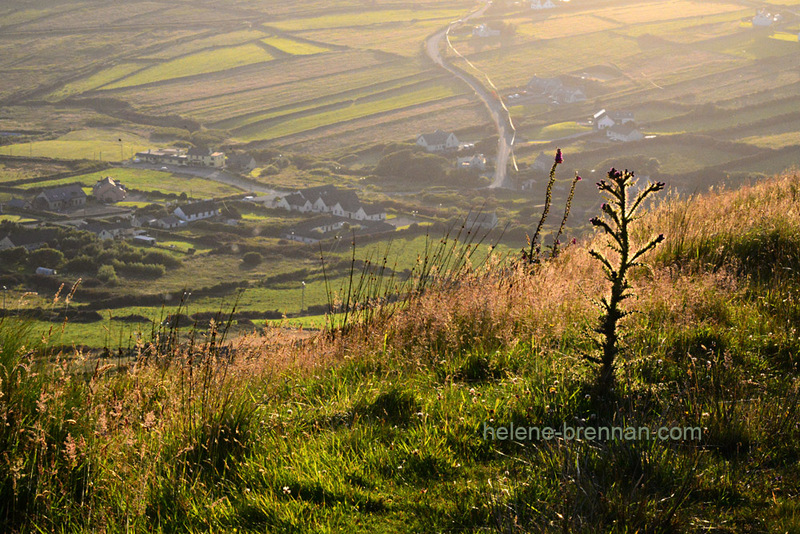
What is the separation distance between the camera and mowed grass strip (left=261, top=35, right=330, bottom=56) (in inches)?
4141

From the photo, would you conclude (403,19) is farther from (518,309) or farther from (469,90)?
(518,309)

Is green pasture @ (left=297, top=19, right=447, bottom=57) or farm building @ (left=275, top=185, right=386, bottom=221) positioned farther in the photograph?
green pasture @ (left=297, top=19, right=447, bottom=57)

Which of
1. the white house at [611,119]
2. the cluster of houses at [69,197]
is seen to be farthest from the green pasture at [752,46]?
the cluster of houses at [69,197]

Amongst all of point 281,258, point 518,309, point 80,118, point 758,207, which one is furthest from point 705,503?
point 80,118

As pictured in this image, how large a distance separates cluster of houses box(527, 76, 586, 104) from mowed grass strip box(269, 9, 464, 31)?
41.1 m

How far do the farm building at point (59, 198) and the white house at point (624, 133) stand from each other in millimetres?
52080

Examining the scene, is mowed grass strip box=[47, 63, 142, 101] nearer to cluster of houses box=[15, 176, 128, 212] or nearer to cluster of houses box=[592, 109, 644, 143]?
cluster of houses box=[15, 176, 128, 212]

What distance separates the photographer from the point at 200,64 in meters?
105

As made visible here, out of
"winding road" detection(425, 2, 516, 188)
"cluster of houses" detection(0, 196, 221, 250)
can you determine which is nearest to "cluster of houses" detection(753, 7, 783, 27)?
"winding road" detection(425, 2, 516, 188)

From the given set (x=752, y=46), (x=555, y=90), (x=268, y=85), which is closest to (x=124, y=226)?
(x=268, y=85)

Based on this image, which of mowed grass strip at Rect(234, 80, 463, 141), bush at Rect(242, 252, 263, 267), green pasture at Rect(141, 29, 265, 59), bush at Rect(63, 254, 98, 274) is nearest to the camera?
bush at Rect(63, 254, 98, 274)

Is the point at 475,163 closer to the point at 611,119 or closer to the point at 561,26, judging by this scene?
the point at 611,119

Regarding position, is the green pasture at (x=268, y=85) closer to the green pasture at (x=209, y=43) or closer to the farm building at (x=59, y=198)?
the green pasture at (x=209, y=43)

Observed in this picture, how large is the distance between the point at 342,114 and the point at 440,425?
270 ft
